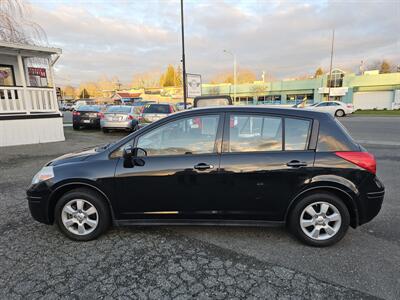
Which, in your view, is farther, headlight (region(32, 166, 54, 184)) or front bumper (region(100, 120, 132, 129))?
front bumper (region(100, 120, 132, 129))

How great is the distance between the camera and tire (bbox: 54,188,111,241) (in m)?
3.10

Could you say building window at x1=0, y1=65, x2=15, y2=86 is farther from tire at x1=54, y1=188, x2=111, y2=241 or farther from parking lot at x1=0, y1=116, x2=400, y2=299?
tire at x1=54, y1=188, x2=111, y2=241

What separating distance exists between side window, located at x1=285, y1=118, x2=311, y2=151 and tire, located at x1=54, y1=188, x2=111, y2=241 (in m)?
2.31

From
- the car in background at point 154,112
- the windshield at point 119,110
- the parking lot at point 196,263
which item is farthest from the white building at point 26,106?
the parking lot at point 196,263

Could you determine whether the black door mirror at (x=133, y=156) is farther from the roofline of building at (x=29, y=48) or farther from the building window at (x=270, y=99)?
the building window at (x=270, y=99)

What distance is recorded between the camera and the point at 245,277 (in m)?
2.49

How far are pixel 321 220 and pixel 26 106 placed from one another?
1106 cm

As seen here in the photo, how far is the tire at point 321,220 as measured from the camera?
2.95 meters

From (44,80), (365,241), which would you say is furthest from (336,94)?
(365,241)

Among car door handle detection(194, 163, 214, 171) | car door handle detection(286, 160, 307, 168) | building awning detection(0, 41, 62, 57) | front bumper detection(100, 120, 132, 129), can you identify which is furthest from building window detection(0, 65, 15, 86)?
car door handle detection(286, 160, 307, 168)

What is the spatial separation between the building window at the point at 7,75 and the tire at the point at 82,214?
1199cm

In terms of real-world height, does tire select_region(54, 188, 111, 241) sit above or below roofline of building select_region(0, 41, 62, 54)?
below

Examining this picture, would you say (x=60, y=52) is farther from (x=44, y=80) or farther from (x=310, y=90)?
(x=310, y=90)

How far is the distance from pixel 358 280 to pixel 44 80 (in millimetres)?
16376
